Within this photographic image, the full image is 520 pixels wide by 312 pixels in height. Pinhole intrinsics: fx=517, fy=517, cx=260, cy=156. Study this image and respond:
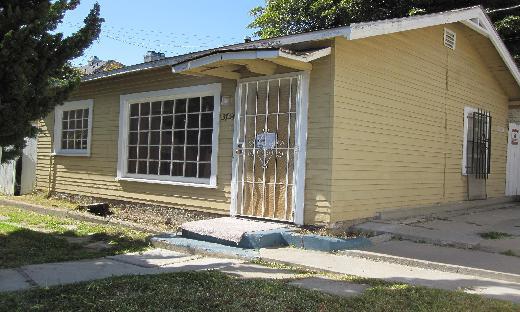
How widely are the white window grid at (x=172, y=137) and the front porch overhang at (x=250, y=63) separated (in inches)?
43.0

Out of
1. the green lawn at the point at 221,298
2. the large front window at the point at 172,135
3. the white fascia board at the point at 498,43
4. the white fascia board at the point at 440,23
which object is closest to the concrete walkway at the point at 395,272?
the green lawn at the point at 221,298

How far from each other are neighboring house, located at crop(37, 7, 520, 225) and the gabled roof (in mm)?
29

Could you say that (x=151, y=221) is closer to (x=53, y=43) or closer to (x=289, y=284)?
(x=53, y=43)

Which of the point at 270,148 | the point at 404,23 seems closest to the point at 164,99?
the point at 270,148

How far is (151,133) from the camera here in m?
11.1

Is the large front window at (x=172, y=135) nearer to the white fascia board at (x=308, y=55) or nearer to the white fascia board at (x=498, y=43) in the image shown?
the white fascia board at (x=308, y=55)

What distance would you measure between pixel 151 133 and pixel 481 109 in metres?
7.68

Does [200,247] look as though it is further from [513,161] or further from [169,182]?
[513,161]

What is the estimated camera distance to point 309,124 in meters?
8.01

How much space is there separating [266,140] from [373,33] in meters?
2.39

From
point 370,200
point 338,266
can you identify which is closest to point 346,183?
point 370,200

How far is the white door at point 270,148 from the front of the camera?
8.07m

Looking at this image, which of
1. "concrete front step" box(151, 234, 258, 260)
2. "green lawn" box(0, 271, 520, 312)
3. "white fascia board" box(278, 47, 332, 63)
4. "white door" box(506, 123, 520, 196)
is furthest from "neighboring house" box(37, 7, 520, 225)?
"green lawn" box(0, 271, 520, 312)

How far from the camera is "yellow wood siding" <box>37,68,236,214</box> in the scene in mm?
9297
